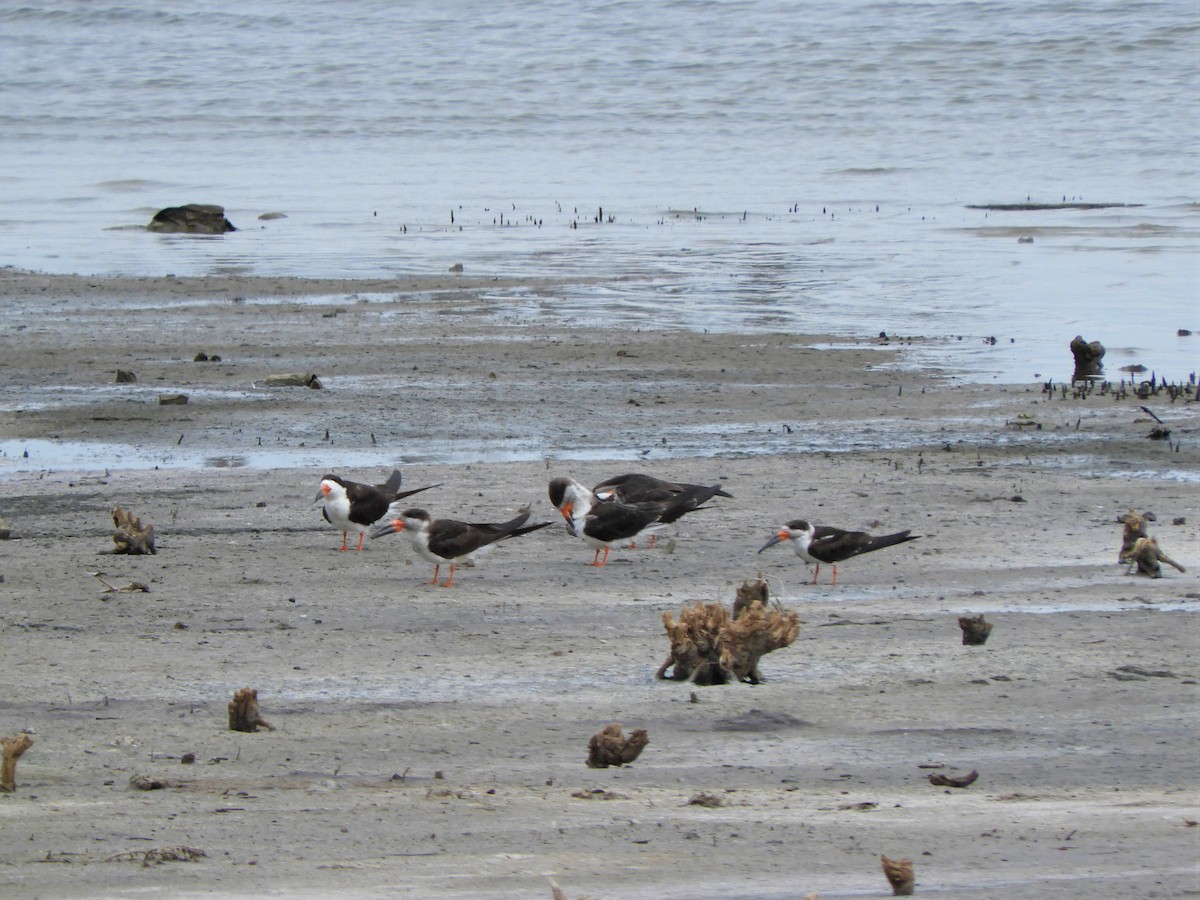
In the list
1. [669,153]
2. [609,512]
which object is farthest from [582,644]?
[669,153]

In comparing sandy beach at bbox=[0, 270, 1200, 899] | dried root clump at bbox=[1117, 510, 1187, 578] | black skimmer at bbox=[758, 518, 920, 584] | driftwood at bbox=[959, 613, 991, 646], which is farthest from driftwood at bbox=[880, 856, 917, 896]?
dried root clump at bbox=[1117, 510, 1187, 578]

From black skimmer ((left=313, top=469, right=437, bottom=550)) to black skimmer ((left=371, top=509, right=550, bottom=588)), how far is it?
0.71 ft

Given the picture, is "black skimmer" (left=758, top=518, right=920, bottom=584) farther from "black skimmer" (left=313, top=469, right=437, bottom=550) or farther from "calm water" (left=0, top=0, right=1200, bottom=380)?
"calm water" (left=0, top=0, right=1200, bottom=380)

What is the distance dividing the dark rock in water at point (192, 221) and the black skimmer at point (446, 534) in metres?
18.2

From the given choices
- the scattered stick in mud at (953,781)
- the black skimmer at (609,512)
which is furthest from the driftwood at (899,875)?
the black skimmer at (609,512)

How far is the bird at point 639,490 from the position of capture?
9336 millimetres

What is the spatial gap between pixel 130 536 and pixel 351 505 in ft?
3.66

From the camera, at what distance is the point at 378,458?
1157 centimetres

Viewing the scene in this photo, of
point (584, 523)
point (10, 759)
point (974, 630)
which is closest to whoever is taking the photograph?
point (10, 759)

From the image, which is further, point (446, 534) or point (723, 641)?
point (446, 534)

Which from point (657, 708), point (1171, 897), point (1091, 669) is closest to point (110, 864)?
point (657, 708)

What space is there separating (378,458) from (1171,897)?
296 inches

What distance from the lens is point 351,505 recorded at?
9258 millimetres

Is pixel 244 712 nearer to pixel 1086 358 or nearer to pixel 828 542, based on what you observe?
pixel 828 542
